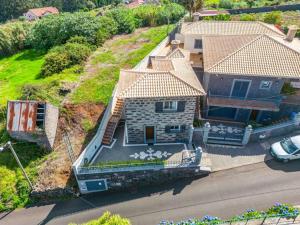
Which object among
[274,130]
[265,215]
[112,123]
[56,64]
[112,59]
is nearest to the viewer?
[265,215]

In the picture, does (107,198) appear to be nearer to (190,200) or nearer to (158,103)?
(190,200)

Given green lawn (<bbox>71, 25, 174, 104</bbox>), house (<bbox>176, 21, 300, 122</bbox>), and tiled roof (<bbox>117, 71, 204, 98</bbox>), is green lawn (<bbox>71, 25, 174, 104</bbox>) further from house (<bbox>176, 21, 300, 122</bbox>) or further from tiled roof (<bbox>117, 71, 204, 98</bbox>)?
house (<bbox>176, 21, 300, 122</bbox>)

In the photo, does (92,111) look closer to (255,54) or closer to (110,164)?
(110,164)

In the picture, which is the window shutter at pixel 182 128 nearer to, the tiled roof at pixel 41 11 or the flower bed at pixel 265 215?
the flower bed at pixel 265 215

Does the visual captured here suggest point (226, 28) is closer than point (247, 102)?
No

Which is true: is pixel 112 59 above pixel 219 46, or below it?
below

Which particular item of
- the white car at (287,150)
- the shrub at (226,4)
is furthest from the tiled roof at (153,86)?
the shrub at (226,4)

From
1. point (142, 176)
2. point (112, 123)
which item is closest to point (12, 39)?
point (112, 123)

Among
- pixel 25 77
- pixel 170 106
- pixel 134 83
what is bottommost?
pixel 25 77
